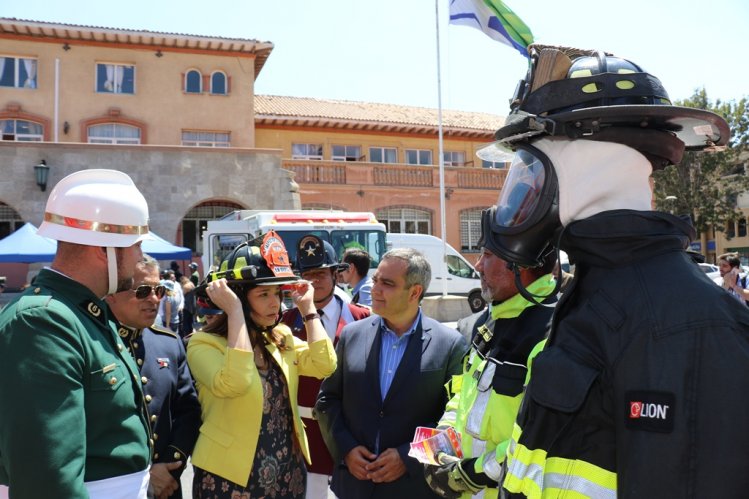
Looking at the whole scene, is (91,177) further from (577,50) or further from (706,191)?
(706,191)

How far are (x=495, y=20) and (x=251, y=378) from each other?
12765 mm

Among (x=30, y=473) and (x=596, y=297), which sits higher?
(x=596, y=297)

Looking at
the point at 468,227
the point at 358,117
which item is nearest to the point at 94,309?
the point at 468,227

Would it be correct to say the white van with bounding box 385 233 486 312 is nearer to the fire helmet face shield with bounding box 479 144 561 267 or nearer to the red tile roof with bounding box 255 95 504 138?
the red tile roof with bounding box 255 95 504 138

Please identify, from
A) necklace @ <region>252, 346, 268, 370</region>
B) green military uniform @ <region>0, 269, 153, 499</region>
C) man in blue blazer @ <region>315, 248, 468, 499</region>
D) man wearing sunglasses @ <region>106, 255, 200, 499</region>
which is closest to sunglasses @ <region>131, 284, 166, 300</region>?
man wearing sunglasses @ <region>106, 255, 200, 499</region>

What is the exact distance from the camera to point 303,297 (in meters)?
3.73

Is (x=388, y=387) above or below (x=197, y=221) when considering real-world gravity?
below

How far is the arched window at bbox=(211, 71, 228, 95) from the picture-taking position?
27.8 meters

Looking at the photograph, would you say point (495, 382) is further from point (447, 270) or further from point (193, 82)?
point (193, 82)

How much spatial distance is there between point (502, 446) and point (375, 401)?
1.25 meters

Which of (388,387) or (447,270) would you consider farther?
(447,270)

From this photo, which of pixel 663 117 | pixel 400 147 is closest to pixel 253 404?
pixel 663 117

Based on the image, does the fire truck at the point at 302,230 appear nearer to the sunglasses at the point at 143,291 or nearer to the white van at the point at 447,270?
the white van at the point at 447,270

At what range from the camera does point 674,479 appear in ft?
4.07
